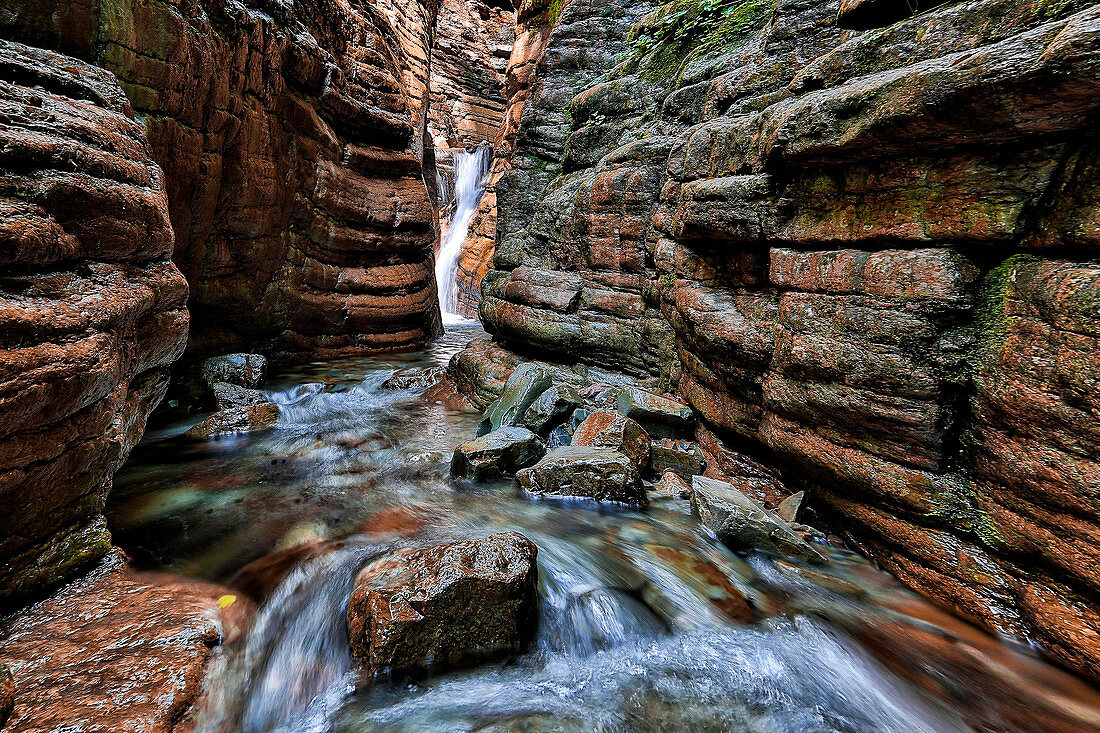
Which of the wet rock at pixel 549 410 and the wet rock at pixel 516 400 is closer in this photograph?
the wet rock at pixel 549 410

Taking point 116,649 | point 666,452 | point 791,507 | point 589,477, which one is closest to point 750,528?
point 791,507

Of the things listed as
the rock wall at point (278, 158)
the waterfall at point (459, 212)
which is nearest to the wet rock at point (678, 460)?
the rock wall at point (278, 158)

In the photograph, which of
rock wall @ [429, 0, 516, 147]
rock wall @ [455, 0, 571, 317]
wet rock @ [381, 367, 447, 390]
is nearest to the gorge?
wet rock @ [381, 367, 447, 390]

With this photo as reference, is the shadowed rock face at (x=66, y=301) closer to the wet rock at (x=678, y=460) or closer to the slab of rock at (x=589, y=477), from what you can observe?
the slab of rock at (x=589, y=477)

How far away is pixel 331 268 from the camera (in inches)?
424

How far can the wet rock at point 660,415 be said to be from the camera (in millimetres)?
6551

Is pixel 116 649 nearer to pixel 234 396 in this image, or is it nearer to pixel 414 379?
pixel 234 396

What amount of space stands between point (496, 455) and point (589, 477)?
124cm

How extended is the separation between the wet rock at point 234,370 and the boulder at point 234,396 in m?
0.28

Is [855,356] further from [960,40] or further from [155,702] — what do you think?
[155,702]

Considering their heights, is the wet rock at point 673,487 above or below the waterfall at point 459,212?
below

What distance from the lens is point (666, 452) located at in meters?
6.22

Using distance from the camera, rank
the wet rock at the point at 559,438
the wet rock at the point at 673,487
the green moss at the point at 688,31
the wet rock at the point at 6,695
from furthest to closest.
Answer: the green moss at the point at 688,31 < the wet rock at the point at 559,438 < the wet rock at the point at 673,487 < the wet rock at the point at 6,695

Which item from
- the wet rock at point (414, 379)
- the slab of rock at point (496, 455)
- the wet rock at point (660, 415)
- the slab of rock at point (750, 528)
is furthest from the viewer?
the wet rock at point (414, 379)
